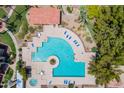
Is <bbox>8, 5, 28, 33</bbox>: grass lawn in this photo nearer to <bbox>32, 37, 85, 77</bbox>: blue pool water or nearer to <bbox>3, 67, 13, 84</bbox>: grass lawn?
<bbox>32, 37, 85, 77</bbox>: blue pool water

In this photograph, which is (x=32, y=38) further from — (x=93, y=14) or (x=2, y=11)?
(x=93, y=14)

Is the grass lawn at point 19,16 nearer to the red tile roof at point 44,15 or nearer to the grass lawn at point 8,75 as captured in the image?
the red tile roof at point 44,15

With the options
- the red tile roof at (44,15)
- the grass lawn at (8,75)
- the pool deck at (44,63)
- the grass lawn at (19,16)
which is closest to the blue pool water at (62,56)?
the pool deck at (44,63)

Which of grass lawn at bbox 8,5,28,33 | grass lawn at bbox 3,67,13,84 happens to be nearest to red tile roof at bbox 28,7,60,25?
grass lawn at bbox 8,5,28,33

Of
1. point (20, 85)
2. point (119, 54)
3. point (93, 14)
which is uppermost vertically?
point (93, 14)

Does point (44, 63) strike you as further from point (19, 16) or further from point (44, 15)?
point (19, 16)
